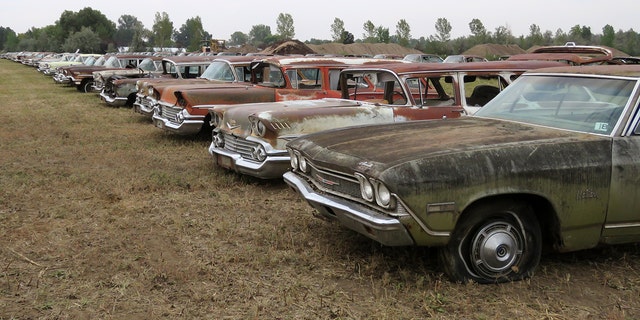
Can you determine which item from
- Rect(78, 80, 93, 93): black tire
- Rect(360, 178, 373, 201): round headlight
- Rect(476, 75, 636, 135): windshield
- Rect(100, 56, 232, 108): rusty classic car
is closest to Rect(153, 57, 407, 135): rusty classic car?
Rect(100, 56, 232, 108): rusty classic car

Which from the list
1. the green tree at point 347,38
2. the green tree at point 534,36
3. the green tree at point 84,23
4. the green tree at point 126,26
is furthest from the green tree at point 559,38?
the green tree at point 126,26

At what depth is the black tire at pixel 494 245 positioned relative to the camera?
3.93 meters

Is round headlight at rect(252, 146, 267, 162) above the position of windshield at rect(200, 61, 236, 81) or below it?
below

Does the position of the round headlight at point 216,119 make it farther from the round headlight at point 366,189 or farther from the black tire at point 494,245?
the black tire at point 494,245

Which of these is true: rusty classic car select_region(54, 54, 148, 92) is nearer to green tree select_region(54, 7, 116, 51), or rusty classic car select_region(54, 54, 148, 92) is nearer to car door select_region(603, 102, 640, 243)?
car door select_region(603, 102, 640, 243)

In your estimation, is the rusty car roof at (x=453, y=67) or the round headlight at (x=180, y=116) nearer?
the rusty car roof at (x=453, y=67)

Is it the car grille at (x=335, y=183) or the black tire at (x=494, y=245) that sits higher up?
the car grille at (x=335, y=183)

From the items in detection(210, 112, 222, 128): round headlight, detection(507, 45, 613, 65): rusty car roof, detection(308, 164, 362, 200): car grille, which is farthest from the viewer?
detection(507, 45, 613, 65): rusty car roof

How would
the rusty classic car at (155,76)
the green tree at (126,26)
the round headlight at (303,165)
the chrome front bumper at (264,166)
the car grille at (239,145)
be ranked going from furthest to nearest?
the green tree at (126,26), the rusty classic car at (155,76), the car grille at (239,145), the chrome front bumper at (264,166), the round headlight at (303,165)

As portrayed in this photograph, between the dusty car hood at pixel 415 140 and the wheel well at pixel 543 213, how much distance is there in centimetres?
33

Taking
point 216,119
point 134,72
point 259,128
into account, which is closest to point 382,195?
point 259,128

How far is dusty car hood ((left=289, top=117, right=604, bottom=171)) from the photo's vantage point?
13.0 ft

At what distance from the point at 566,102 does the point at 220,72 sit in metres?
8.53

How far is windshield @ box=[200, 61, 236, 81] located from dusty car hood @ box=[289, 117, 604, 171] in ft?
23.8
